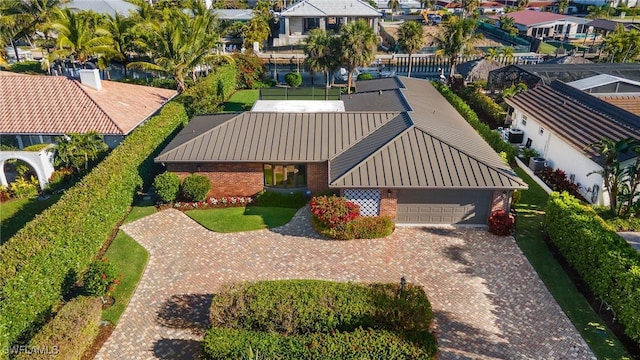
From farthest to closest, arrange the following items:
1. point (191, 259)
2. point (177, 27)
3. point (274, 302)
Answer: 1. point (177, 27)
2. point (191, 259)
3. point (274, 302)

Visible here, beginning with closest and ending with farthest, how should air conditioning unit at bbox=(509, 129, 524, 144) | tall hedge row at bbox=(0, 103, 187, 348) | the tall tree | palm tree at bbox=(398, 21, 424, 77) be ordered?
tall hedge row at bbox=(0, 103, 187, 348) → air conditioning unit at bbox=(509, 129, 524, 144) → palm tree at bbox=(398, 21, 424, 77) → the tall tree

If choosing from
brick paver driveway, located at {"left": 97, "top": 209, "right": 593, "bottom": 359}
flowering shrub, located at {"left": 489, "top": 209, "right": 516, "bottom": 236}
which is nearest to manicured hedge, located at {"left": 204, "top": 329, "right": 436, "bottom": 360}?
brick paver driveway, located at {"left": 97, "top": 209, "right": 593, "bottom": 359}

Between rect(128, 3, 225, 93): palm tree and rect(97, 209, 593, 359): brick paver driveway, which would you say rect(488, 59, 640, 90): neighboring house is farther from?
rect(128, 3, 225, 93): palm tree

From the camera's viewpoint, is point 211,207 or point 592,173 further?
point 211,207

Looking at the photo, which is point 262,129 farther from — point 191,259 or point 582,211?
point 582,211

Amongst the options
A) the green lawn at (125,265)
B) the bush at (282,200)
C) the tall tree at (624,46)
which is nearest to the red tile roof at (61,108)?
the green lawn at (125,265)

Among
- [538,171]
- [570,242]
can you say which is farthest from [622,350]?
[538,171]
